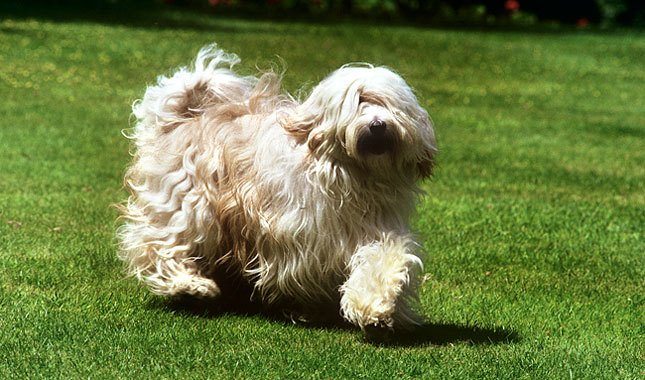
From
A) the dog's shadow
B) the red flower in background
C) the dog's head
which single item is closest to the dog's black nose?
the dog's head

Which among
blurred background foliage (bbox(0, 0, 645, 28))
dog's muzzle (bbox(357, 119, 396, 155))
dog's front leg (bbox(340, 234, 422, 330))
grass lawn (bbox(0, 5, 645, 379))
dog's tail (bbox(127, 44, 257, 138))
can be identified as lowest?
blurred background foliage (bbox(0, 0, 645, 28))

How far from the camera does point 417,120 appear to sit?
5.90 m

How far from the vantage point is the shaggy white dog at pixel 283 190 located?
5.84 metres

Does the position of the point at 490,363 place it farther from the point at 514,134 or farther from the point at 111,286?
the point at 514,134

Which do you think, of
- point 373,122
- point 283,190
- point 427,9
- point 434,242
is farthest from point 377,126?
point 427,9

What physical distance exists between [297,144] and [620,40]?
24156mm

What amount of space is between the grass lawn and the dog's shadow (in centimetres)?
3

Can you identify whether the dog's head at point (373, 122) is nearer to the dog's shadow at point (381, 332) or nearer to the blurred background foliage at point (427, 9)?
the dog's shadow at point (381, 332)

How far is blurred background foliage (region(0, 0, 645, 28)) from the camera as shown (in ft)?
104

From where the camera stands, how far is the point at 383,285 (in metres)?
5.78

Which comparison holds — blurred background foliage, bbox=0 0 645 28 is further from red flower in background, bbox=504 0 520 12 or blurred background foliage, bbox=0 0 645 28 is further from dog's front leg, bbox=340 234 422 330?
dog's front leg, bbox=340 234 422 330

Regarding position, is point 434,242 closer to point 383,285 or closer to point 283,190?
point 283,190

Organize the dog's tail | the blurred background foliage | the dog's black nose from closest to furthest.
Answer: the dog's black nose < the dog's tail < the blurred background foliage

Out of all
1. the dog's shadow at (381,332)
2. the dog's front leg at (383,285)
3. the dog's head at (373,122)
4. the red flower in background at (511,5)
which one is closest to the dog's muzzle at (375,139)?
the dog's head at (373,122)
